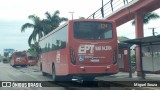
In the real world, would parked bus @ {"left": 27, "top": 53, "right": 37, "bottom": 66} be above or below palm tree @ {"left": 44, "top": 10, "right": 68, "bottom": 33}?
below

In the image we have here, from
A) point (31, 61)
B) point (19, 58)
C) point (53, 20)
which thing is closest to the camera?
point (19, 58)

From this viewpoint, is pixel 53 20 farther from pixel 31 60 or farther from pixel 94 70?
pixel 94 70

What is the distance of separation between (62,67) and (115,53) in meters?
2.97

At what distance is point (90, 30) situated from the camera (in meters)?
16.4

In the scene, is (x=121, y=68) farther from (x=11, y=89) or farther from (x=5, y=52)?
(x=5, y=52)

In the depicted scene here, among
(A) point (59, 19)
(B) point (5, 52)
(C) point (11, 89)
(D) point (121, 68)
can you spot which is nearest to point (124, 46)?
(D) point (121, 68)

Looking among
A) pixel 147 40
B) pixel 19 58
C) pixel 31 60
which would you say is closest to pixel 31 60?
pixel 31 60

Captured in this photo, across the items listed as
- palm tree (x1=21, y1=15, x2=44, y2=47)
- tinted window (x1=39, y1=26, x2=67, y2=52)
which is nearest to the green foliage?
palm tree (x1=21, y1=15, x2=44, y2=47)

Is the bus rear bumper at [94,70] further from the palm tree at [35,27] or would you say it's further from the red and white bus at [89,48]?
the palm tree at [35,27]

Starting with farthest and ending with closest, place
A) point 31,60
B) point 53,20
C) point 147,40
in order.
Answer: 1. point 31,60
2. point 53,20
3. point 147,40

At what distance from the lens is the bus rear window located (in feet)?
53.4

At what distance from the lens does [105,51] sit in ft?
54.3

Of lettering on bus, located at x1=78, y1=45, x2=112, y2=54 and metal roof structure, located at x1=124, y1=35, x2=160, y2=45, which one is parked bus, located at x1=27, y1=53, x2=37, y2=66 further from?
lettering on bus, located at x1=78, y1=45, x2=112, y2=54

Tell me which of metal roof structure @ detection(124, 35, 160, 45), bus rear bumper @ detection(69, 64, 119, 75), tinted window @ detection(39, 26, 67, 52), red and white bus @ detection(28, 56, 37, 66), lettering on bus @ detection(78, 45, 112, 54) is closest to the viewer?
metal roof structure @ detection(124, 35, 160, 45)
